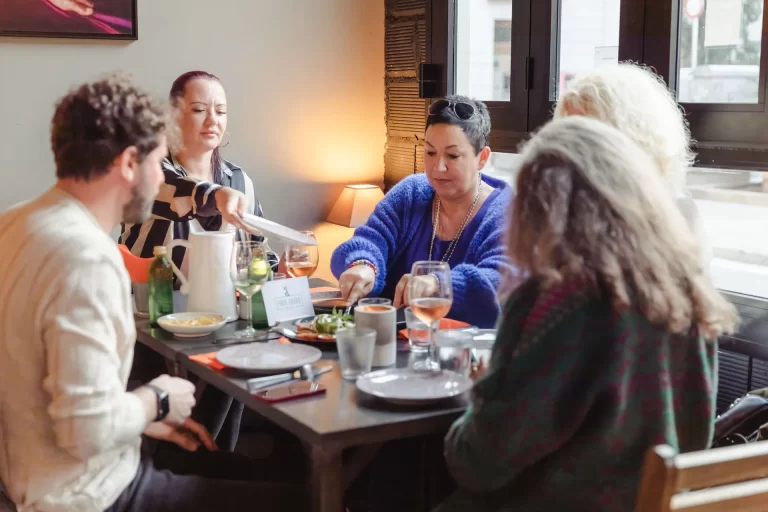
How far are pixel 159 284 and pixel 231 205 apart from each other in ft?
0.89

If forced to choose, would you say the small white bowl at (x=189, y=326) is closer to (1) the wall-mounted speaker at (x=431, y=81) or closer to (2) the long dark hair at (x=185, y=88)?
(2) the long dark hair at (x=185, y=88)

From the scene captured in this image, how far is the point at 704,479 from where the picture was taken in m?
1.05

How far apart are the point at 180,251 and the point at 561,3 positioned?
62.8 inches

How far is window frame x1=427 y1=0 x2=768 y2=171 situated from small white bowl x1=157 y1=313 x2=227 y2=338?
149cm

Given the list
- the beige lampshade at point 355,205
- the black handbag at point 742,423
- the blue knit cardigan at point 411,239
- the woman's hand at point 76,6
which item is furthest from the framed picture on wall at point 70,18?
the black handbag at point 742,423

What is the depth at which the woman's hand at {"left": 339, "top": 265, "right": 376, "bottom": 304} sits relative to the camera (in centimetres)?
220

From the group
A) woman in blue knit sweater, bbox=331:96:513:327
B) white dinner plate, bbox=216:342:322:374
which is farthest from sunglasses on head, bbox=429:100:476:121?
white dinner plate, bbox=216:342:322:374

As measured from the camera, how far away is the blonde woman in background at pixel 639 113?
2027 millimetres

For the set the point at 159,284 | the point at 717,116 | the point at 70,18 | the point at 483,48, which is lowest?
the point at 159,284

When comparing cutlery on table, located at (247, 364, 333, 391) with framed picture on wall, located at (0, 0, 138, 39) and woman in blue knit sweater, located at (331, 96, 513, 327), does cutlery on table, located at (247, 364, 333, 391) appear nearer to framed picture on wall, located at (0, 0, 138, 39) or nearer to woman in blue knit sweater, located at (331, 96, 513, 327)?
woman in blue knit sweater, located at (331, 96, 513, 327)

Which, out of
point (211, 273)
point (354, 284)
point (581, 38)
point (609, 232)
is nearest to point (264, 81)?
point (581, 38)

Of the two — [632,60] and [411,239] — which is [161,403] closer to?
[411,239]

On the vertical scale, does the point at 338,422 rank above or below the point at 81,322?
below

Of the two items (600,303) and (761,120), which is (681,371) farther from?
(761,120)
